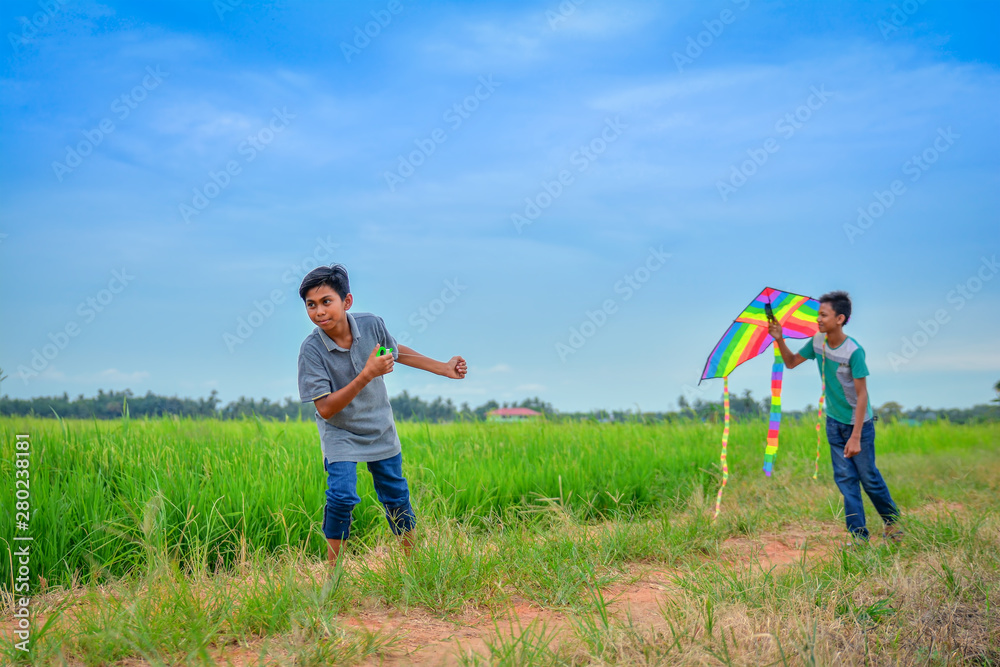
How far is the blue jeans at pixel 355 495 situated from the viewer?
397cm

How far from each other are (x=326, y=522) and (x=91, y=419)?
13.1 ft

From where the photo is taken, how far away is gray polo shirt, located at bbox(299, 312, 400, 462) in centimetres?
402

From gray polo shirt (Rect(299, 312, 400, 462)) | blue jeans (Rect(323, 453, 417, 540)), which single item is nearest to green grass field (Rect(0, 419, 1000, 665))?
blue jeans (Rect(323, 453, 417, 540))

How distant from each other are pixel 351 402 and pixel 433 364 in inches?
21.1

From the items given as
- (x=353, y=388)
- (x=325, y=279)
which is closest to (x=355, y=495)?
(x=353, y=388)

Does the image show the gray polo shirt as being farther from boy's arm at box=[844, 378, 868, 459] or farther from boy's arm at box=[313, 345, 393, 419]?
boy's arm at box=[844, 378, 868, 459]

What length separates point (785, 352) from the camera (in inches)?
226

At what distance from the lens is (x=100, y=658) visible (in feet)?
9.66

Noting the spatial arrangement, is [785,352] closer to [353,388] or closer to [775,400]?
[775,400]

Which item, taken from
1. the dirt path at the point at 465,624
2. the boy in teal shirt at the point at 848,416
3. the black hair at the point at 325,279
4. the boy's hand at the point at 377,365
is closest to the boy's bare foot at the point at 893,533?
the boy in teal shirt at the point at 848,416

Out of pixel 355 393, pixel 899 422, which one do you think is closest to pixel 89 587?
pixel 355 393

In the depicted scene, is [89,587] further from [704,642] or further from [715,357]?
[715,357]

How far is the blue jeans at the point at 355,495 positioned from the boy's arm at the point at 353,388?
33cm

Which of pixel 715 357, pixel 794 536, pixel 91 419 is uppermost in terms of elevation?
pixel 715 357
